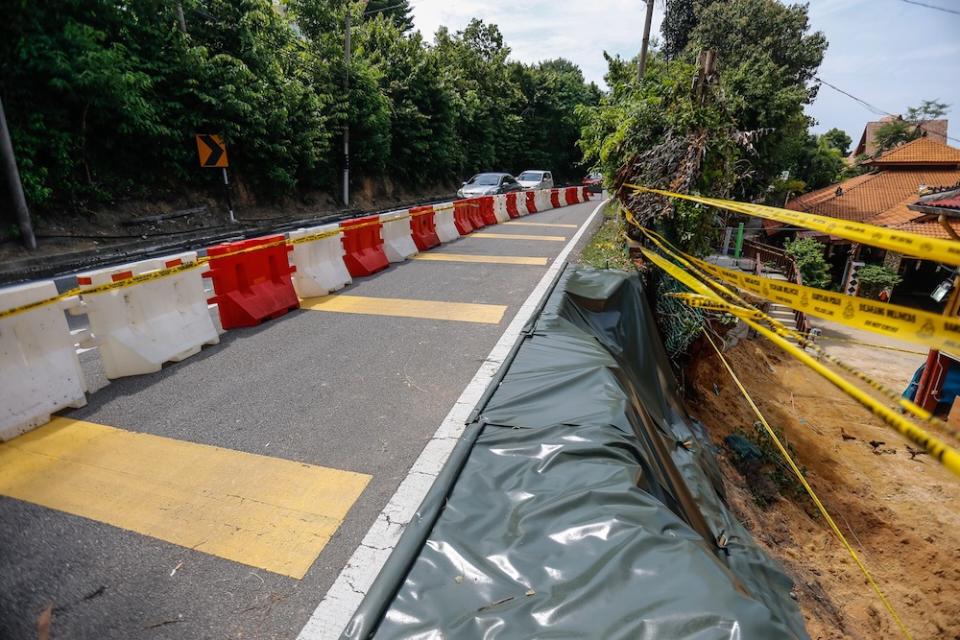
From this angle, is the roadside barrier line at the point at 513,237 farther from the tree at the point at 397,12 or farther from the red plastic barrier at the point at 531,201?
the tree at the point at 397,12

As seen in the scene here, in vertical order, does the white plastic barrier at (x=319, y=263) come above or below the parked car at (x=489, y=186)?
below

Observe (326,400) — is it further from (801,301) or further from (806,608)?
(806,608)

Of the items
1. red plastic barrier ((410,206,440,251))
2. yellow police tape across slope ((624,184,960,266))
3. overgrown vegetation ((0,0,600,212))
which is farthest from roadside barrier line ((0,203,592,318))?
overgrown vegetation ((0,0,600,212))

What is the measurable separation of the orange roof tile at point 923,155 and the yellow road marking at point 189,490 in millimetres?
38029

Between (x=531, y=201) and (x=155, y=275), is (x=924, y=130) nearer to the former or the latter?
(x=531, y=201)

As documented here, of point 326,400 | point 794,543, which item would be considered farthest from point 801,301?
point 794,543

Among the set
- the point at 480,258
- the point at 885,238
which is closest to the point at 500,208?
the point at 480,258

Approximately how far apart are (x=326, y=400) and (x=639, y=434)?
2.51 meters

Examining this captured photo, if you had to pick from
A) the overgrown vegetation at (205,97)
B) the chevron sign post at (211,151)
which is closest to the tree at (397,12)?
the overgrown vegetation at (205,97)

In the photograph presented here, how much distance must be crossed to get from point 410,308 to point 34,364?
3.78 m

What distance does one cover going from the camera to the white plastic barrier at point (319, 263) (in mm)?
6805

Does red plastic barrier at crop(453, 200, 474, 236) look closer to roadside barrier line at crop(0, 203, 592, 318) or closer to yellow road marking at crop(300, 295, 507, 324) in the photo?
roadside barrier line at crop(0, 203, 592, 318)

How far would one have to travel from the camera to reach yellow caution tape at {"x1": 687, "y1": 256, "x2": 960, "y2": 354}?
2768 mm

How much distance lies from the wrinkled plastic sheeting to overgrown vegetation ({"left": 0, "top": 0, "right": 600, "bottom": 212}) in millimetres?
12910
